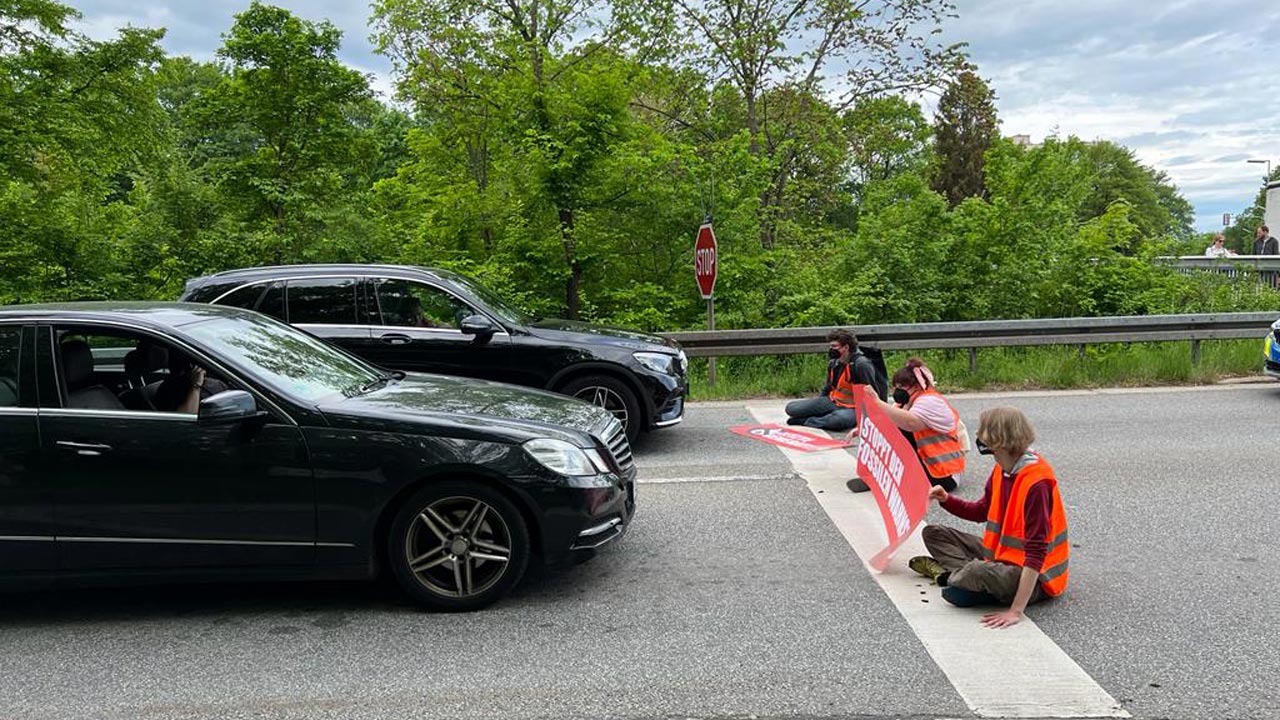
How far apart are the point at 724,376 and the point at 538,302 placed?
4115 millimetres

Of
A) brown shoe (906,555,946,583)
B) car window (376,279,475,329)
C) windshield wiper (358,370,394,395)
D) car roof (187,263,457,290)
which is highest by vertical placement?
car roof (187,263,457,290)

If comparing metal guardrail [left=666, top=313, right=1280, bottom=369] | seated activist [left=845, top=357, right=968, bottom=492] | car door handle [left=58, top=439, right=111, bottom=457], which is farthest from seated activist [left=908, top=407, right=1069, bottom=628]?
metal guardrail [left=666, top=313, right=1280, bottom=369]

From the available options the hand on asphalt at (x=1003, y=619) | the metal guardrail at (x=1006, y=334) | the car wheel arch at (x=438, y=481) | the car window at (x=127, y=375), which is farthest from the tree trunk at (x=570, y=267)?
the hand on asphalt at (x=1003, y=619)

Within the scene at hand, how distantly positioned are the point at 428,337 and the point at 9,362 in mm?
3981

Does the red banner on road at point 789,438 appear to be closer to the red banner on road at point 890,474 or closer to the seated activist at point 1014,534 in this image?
the red banner on road at point 890,474

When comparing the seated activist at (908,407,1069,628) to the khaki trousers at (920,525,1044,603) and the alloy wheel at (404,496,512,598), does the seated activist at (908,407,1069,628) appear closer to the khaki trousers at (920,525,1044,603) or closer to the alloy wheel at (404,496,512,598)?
the khaki trousers at (920,525,1044,603)

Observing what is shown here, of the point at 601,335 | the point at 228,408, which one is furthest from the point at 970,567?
the point at 601,335

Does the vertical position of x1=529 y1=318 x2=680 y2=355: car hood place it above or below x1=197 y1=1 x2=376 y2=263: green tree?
below

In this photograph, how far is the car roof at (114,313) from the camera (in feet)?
14.7

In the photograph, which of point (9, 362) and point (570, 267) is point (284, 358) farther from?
point (570, 267)

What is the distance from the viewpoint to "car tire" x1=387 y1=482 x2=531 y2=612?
173 inches

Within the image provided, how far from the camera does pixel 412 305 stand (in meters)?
8.26

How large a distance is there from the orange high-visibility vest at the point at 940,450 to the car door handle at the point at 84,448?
15.5ft

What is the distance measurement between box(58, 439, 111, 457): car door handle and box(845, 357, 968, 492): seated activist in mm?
4387
